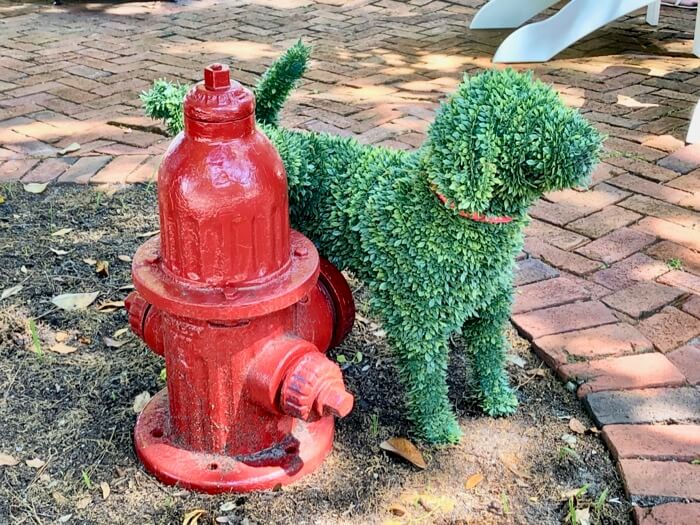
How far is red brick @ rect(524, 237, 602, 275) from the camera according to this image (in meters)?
2.80

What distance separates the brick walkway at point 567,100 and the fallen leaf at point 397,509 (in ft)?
1.65

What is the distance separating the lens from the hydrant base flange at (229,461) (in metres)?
1.86

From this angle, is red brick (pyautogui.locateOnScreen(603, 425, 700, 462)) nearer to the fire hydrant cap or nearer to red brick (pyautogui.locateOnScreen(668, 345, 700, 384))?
red brick (pyautogui.locateOnScreen(668, 345, 700, 384))

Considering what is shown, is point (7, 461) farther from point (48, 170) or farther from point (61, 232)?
point (48, 170)

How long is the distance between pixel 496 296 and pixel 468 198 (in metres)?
0.39

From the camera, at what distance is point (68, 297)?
8.60 feet

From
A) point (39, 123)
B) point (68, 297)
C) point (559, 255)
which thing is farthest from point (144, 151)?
point (559, 255)

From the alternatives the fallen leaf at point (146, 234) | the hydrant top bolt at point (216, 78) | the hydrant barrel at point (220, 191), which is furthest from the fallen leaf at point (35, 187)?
the hydrant top bolt at point (216, 78)

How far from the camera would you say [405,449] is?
200 centimetres

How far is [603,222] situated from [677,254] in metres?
0.32

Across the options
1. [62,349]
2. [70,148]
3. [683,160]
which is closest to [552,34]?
[683,160]

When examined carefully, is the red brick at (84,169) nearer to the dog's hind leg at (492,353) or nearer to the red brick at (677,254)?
the dog's hind leg at (492,353)

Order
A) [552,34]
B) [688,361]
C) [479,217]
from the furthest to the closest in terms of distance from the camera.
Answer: [552,34]
[688,361]
[479,217]

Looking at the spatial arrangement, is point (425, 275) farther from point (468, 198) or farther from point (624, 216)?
point (624, 216)
